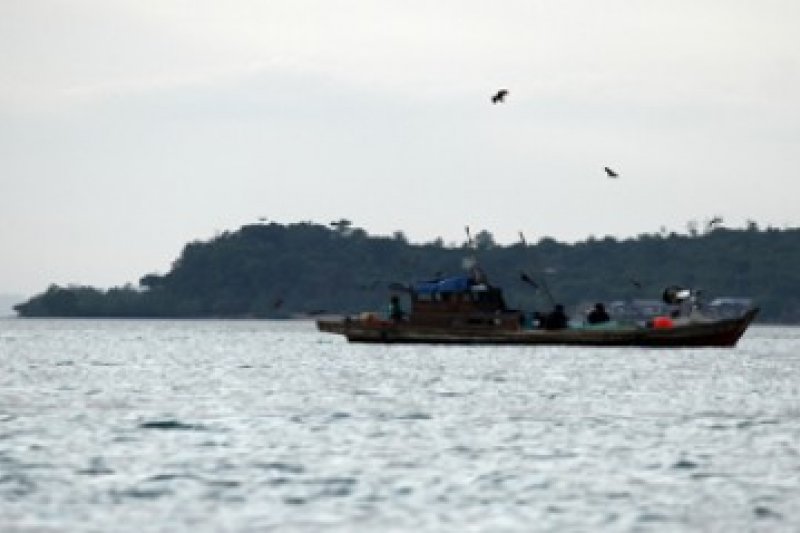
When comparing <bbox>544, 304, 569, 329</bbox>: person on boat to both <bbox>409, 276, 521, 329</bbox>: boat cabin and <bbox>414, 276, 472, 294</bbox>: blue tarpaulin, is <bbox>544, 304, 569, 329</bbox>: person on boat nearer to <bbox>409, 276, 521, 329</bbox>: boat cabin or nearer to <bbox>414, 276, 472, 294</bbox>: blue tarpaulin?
<bbox>409, 276, 521, 329</bbox>: boat cabin

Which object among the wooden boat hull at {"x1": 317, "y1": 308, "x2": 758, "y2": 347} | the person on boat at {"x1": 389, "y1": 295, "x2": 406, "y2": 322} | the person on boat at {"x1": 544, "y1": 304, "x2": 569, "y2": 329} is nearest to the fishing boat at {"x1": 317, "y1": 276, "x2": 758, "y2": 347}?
the wooden boat hull at {"x1": 317, "y1": 308, "x2": 758, "y2": 347}

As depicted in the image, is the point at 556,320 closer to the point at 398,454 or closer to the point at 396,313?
the point at 396,313

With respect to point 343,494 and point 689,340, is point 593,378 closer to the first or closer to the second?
point 689,340

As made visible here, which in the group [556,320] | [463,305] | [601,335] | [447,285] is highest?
[447,285]

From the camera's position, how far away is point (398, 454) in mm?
44312

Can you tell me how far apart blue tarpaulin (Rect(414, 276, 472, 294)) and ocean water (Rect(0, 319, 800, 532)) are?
39860 mm

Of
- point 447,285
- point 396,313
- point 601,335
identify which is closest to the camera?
point 601,335

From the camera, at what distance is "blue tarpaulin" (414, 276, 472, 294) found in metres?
128

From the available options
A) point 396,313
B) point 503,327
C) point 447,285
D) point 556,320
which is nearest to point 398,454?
point 447,285

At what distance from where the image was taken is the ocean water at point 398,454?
33438 mm

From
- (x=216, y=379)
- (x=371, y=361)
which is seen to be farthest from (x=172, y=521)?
(x=371, y=361)

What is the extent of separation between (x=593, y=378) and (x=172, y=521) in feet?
195

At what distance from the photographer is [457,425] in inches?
2142

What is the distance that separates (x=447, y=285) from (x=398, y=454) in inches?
3320
